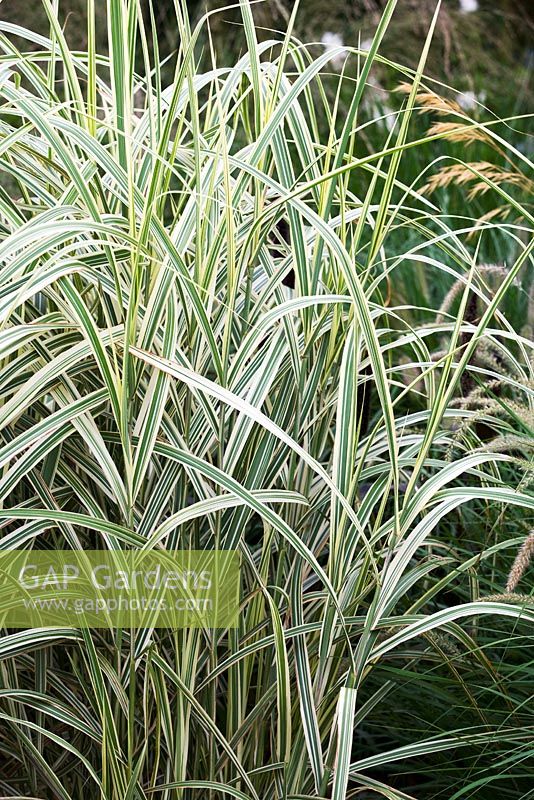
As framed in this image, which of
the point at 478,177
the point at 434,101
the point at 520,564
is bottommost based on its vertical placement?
the point at 520,564

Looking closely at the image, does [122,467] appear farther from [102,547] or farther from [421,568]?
[421,568]

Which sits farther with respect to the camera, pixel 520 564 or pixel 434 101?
pixel 434 101

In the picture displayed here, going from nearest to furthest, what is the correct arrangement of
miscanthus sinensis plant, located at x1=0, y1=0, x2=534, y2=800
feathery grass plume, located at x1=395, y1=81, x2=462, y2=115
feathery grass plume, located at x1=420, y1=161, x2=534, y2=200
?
1. miscanthus sinensis plant, located at x1=0, y1=0, x2=534, y2=800
2. feathery grass plume, located at x1=395, y1=81, x2=462, y2=115
3. feathery grass plume, located at x1=420, y1=161, x2=534, y2=200

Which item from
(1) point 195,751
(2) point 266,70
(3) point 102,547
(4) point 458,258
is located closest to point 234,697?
(1) point 195,751

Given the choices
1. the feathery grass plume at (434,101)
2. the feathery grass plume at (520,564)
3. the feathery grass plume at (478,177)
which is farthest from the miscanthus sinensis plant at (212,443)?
the feathery grass plume at (478,177)

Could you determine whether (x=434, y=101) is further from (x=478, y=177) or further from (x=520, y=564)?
(x=520, y=564)

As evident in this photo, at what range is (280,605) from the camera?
3.77 ft

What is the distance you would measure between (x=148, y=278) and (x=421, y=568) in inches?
19.9

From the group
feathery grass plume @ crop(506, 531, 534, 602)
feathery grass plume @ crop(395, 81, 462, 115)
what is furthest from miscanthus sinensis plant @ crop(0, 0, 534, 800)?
feathery grass plume @ crop(395, 81, 462, 115)

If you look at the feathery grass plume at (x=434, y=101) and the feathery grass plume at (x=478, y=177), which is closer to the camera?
the feathery grass plume at (x=434, y=101)

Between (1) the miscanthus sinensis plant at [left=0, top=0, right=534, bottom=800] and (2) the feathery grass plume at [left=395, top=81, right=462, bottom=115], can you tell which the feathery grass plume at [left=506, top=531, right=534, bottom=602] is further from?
(2) the feathery grass plume at [left=395, top=81, right=462, bottom=115]

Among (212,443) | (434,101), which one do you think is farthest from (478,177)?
(212,443)

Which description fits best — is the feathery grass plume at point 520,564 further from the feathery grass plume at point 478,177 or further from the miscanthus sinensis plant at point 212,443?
the feathery grass plume at point 478,177

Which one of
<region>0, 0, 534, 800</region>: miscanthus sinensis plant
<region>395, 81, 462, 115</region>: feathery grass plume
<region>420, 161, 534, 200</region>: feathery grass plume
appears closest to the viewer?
<region>0, 0, 534, 800</region>: miscanthus sinensis plant
